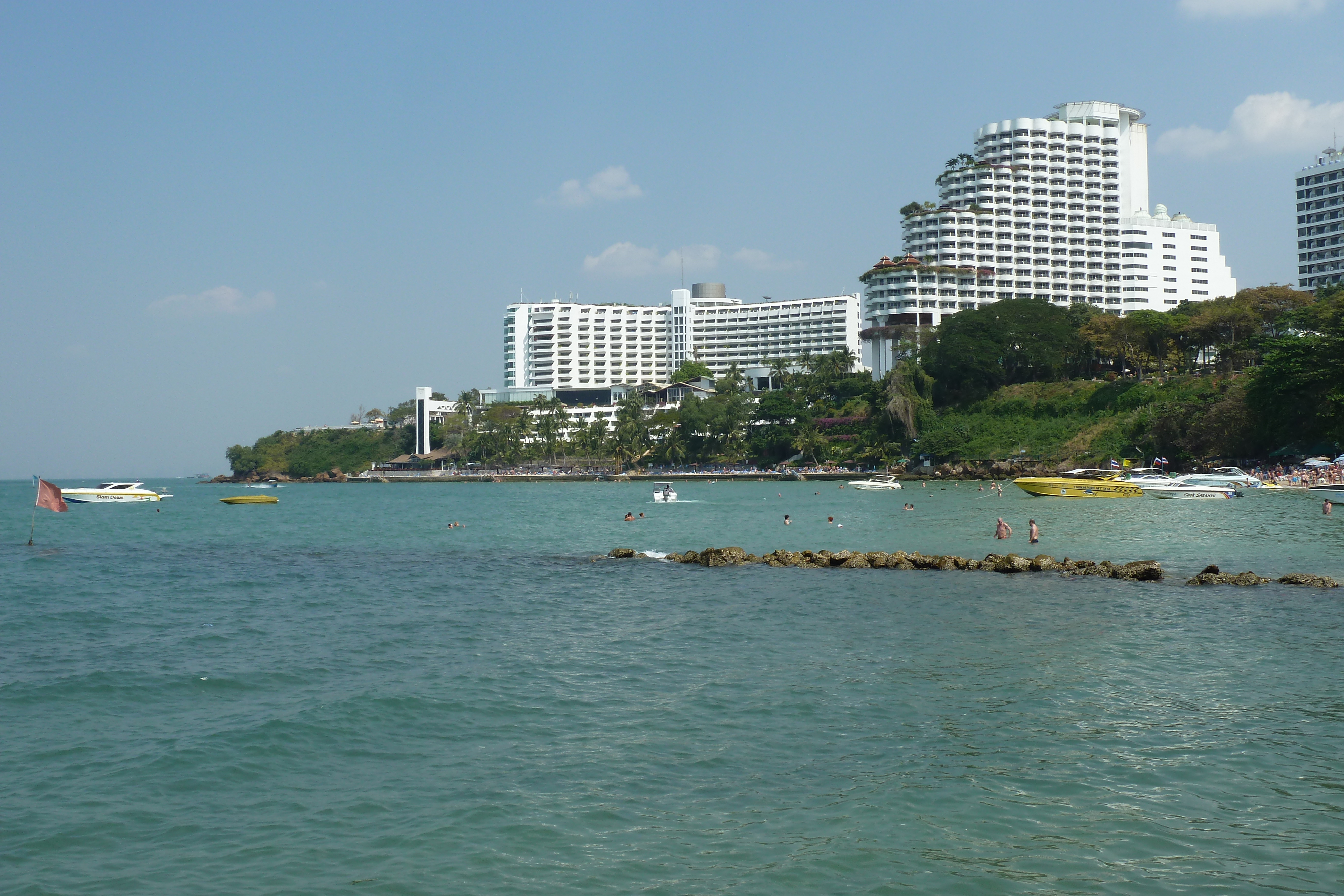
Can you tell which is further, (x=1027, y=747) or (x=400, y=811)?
(x=1027, y=747)

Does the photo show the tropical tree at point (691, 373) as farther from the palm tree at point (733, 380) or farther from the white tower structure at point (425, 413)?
the white tower structure at point (425, 413)

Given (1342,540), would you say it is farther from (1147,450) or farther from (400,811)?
(1147,450)

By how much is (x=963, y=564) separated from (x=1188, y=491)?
128 ft

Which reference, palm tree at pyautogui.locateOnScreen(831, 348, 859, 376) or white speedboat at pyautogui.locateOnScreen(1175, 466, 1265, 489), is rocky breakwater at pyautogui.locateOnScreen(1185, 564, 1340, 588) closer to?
white speedboat at pyautogui.locateOnScreen(1175, 466, 1265, 489)

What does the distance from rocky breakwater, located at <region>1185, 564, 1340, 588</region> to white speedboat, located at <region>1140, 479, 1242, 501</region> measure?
36.5 meters

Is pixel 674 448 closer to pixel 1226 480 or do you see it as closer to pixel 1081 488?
pixel 1081 488

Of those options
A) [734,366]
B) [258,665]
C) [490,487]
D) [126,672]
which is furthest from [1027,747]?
[734,366]

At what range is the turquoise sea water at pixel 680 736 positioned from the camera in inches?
387

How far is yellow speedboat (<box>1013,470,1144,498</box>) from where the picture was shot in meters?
63.4

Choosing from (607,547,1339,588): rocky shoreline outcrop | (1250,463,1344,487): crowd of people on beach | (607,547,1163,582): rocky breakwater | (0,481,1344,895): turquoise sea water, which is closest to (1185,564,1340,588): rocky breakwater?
(607,547,1339,588): rocky shoreline outcrop

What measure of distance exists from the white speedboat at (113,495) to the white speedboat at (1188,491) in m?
82.3

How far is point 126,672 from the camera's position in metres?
18.4

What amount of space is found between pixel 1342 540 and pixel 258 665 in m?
37.5

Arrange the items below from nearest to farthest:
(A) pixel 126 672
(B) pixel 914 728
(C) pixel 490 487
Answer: (B) pixel 914 728 → (A) pixel 126 672 → (C) pixel 490 487
